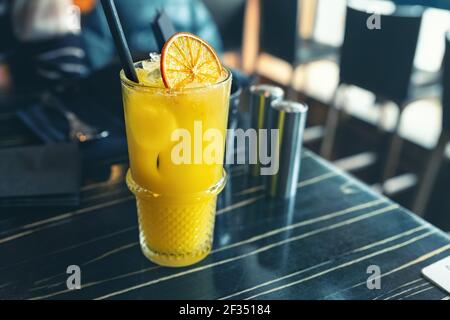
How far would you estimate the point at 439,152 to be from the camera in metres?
2.08

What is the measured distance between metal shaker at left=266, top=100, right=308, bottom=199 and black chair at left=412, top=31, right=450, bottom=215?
853 millimetres

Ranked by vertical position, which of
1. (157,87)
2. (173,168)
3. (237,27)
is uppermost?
(157,87)

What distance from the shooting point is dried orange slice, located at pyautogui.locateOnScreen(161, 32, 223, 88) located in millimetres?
715

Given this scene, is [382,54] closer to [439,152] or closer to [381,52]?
[381,52]

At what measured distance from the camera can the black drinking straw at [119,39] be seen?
2.31 feet

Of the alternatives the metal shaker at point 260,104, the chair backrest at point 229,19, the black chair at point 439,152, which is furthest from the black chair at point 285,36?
the metal shaker at point 260,104

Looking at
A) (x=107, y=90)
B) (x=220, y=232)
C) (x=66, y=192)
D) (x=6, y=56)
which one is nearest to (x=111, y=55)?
(x=6, y=56)

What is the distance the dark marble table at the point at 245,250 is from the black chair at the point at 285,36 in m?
1.84

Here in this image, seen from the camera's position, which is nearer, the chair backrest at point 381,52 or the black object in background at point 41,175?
the black object in background at point 41,175

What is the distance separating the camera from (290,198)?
103 cm

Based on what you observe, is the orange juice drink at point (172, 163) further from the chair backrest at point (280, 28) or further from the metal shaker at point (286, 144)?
the chair backrest at point (280, 28)

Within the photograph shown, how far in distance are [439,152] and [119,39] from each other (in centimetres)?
179

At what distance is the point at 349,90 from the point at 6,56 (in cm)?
236

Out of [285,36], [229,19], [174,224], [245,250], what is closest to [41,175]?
[174,224]
